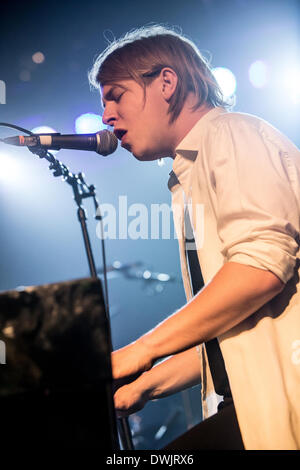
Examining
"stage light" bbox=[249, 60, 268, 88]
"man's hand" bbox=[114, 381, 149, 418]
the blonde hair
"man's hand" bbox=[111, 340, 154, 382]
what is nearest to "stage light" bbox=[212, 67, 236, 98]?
"stage light" bbox=[249, 60, 268, 88]

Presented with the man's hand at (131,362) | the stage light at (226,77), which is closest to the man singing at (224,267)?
the man's hand at (131,362)

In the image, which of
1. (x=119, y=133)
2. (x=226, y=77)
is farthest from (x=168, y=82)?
(x=226, y=77)

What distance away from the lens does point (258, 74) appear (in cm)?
389

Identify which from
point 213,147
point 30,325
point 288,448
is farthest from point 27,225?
point 30,325

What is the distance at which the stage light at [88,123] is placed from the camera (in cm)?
332

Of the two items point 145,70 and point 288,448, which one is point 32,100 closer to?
point 145,70

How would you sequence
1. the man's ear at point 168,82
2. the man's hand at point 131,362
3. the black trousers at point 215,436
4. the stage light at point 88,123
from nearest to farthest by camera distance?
the man's hand at point 131,362
the black trousers at point 215,436
the man's ear at point 168,82
the stage light at point 88,123

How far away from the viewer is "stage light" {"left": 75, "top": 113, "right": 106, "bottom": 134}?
332cm

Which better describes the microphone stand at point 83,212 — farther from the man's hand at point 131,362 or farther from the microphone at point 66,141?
the man's hand at point 131,362

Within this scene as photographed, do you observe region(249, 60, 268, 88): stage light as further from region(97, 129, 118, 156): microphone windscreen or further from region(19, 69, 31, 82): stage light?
region(97, 129, 118, 156): microphone windscreen

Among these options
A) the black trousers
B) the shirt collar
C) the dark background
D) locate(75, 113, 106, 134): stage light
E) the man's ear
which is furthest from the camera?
the dark background

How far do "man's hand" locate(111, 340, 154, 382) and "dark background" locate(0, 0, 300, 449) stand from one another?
9.16ft

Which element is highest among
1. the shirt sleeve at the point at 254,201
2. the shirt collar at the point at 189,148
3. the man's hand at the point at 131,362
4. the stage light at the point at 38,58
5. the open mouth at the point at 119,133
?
the stage light at the point at 38,58
